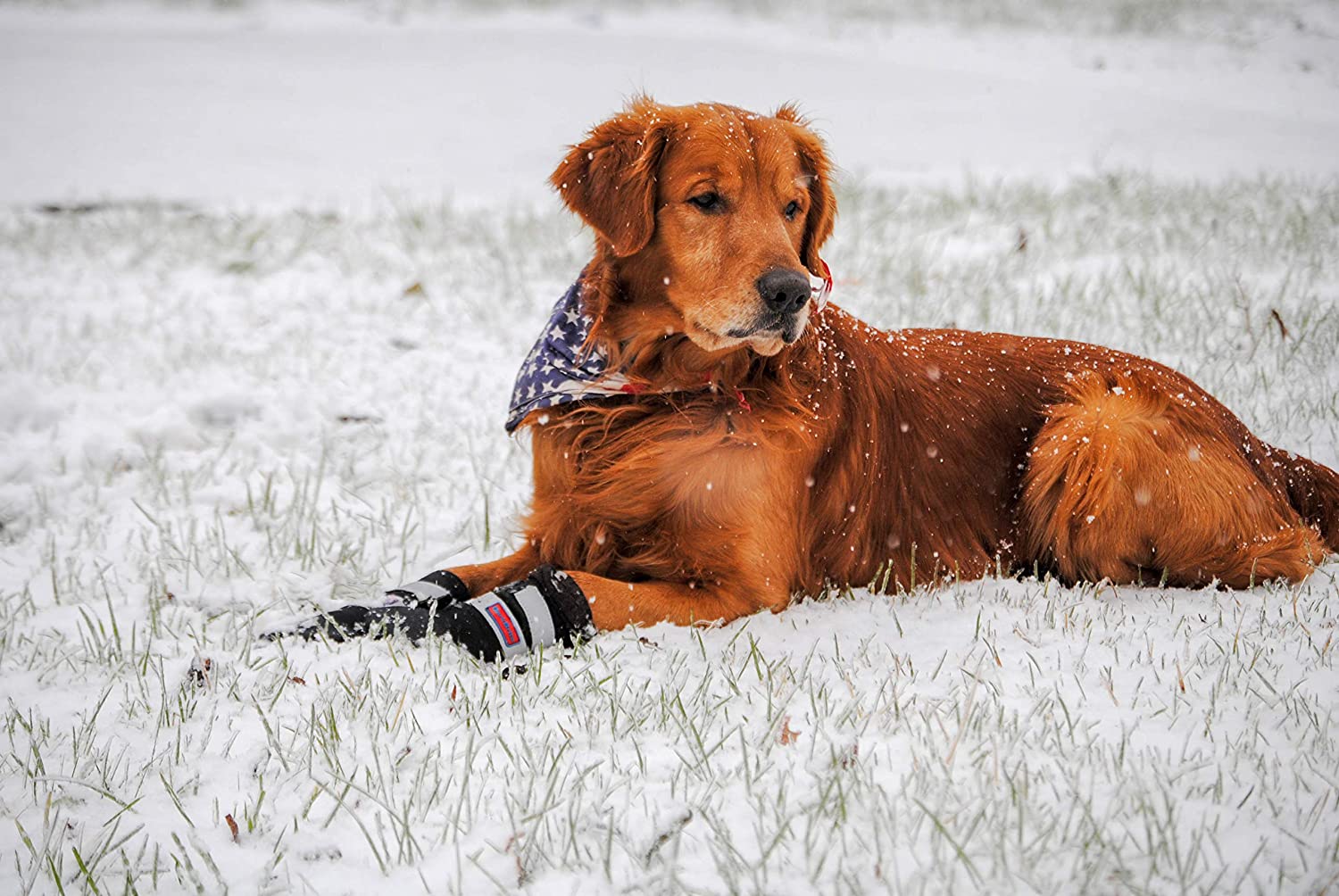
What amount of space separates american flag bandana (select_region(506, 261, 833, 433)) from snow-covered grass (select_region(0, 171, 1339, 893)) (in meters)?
0.70

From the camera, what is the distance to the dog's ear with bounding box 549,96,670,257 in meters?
2.73

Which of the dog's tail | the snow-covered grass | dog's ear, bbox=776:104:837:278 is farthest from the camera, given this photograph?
the dog's tail

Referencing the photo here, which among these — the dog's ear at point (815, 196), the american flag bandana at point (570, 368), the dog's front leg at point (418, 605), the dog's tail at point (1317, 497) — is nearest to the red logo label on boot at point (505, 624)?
the dog's front leg at point (418, 605)

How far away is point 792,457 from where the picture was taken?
2.87 metres

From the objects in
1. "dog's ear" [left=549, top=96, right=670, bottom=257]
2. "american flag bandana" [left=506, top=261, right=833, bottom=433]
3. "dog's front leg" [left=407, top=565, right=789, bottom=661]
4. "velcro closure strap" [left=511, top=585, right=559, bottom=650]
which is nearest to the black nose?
"american flag bandana" [left=506, top=261, right=833, bottom=433]

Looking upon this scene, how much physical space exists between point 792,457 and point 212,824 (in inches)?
68.3

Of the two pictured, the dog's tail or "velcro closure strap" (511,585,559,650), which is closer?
"velcro closure strap" (511,585,559,650)

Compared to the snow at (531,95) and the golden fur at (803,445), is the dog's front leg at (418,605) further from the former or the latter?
the snow at (531,95)

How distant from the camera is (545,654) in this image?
2.47 metres

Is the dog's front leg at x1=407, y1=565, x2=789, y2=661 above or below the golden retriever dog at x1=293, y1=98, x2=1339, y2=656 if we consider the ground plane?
below

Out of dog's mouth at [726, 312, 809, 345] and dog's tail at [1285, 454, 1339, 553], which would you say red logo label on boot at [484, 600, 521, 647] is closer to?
dog's mouth at [726, 312, 809, 345]

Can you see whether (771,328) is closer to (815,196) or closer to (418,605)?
(815,196)

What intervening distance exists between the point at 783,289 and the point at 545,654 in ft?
3.64

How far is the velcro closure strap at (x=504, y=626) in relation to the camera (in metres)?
2.45
